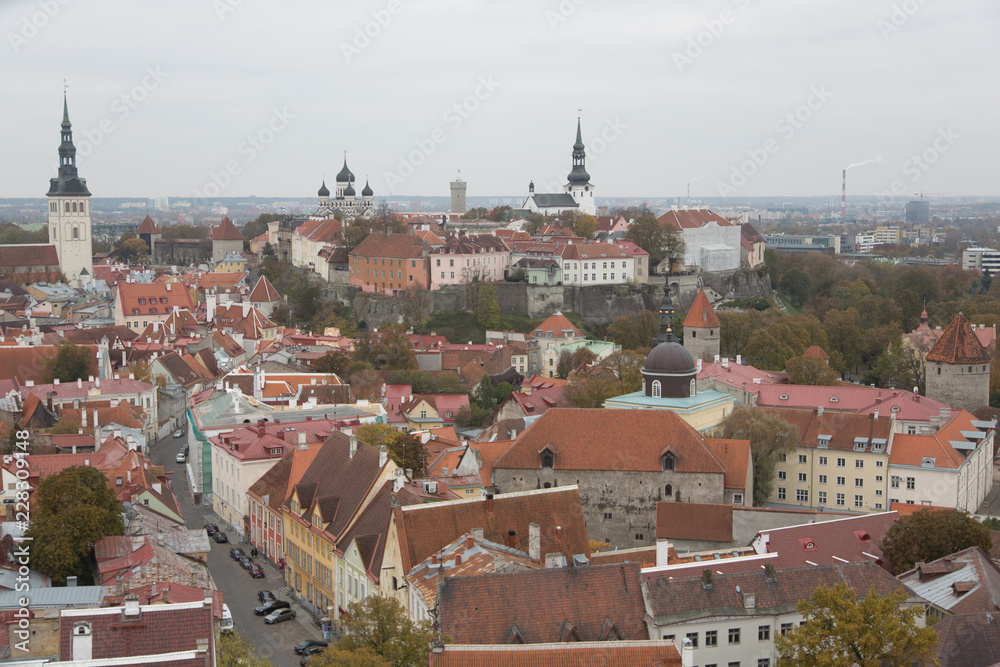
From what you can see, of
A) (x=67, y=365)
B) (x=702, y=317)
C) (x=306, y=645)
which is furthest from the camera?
(x=702, y=317)

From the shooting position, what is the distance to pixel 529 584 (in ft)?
76.1

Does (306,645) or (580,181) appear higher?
(580,181)

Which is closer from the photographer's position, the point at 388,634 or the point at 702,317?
the point at 388,634

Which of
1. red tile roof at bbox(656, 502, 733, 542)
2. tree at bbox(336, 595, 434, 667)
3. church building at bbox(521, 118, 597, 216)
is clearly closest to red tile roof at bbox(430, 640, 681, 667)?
tree at bbox(336, 595, 434, 667)

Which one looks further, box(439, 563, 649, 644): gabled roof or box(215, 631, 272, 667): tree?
box(439, 563, 649, 644): gabled roof

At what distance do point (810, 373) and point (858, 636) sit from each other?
42.4m

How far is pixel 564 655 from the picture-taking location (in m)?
20.3

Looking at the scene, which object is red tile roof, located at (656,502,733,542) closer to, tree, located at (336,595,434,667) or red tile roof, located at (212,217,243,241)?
tree, located at (336,595,434,667)

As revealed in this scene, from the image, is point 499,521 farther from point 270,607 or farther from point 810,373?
point 810,373

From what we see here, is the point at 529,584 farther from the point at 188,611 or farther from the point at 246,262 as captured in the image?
the point at 246,262

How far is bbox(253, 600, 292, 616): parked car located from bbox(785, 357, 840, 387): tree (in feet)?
117

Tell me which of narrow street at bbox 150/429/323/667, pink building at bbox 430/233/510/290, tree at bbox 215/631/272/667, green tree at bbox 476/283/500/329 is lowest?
narrow street at bbox 150/429/323/667

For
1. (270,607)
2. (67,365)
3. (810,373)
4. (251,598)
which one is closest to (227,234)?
(67,365)

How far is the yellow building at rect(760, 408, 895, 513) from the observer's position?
45688 millimetres
